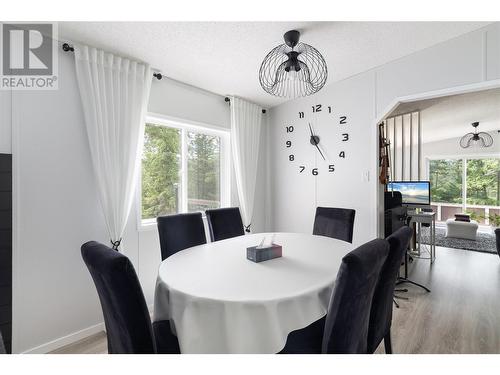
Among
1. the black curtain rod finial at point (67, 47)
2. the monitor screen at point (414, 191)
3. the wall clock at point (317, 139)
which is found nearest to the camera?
the black curtain rod finial at point (67, 47)

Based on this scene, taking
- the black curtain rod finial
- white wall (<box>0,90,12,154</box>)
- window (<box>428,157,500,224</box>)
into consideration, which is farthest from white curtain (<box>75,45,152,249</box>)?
window (<box>428,157,500,224</box>)

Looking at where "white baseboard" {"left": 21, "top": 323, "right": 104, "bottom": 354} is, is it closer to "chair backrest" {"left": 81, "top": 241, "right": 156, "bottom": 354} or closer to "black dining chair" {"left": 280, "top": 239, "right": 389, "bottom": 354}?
"chair backrest" {"left": 81, "top": 241, "right": 156, "bottom": 354}

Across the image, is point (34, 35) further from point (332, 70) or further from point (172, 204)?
point (332, 70)

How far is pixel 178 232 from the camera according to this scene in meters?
2.14

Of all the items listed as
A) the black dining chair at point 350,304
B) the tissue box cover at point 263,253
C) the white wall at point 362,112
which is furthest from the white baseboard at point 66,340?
the white wall at point 362,112

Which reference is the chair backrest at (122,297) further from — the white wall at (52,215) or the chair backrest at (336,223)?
the chair backrest at (336,223)

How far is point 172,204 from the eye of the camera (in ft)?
9.67

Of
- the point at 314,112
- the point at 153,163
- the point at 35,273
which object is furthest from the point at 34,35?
the point at 314,112

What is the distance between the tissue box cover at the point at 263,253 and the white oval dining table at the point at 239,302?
90mm

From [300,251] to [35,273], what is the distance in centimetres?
202

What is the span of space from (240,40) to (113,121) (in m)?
1.31

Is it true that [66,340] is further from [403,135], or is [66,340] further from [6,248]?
[403,135]

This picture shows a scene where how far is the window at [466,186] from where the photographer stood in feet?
22.7
